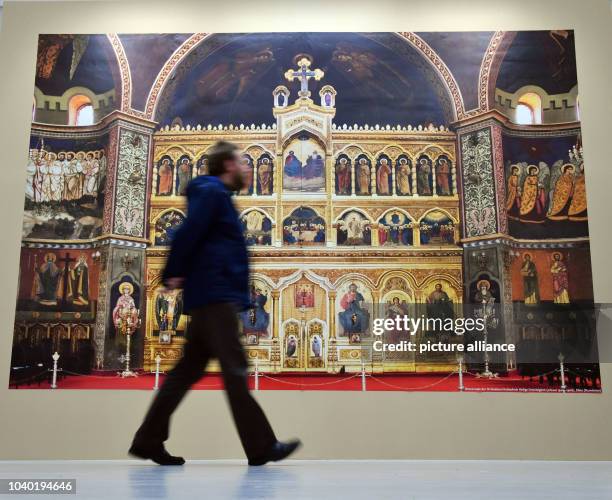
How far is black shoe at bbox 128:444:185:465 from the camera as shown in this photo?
324 centimetres

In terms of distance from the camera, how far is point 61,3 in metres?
6.75

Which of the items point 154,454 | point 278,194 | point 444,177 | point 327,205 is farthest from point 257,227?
point 154,454

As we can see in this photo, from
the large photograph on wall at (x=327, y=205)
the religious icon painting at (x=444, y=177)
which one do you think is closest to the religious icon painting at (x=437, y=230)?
the large photograph on wall at (x=327, y=205)

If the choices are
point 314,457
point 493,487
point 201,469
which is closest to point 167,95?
point 314,457

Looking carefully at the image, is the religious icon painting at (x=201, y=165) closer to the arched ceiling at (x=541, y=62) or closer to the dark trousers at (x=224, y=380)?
the arched ceiling at (x=541, y=62)

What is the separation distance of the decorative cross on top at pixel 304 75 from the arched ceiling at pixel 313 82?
0.16 feet

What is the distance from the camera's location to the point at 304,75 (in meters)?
6.48

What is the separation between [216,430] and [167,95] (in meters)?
3.20

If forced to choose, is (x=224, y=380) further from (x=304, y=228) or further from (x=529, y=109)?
(x=529, y=109)

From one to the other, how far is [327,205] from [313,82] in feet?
4.00

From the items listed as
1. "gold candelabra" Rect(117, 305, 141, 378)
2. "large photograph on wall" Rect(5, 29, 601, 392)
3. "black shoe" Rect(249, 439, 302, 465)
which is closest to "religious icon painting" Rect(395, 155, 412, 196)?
"large photograph on wall" Rect(5, 29, 601, 392)

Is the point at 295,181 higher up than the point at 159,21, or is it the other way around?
the point at 159,21

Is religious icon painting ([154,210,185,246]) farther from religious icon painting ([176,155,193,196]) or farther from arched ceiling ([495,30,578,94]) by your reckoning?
arched ceiling ([495,30,578,94])

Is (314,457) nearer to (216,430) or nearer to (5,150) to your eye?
(216,430)
